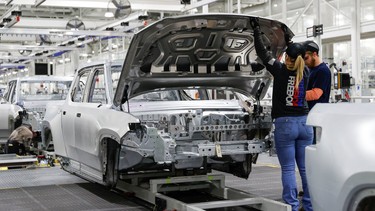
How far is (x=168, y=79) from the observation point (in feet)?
19.2

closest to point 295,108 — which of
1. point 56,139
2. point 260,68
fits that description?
point 260,68

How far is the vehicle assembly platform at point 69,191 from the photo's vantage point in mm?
5867

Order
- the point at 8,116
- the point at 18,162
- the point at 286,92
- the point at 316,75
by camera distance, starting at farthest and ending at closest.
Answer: the point at 8,116 → the point at 18,162 → the point at 316,75 → the point at 286,92

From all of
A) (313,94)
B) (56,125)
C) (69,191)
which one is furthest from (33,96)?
(313,94)

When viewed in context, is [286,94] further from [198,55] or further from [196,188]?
[196,188]

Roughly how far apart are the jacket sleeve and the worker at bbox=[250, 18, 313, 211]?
3 centimetres

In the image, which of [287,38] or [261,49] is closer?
Answer: [261,49]

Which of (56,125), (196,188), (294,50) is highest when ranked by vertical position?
(294,50)

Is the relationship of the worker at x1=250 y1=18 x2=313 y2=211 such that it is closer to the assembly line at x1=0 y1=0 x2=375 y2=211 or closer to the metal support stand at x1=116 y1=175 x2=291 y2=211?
the assembly line at x1=0 y1=0 x2=375 y2=211

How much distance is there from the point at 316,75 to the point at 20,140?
6.42 m

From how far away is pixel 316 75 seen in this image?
5.35 m

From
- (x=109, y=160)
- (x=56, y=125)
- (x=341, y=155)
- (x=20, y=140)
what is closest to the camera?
(x=341, y=155)

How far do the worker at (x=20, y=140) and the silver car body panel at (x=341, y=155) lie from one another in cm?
778

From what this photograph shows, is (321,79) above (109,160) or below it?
above
